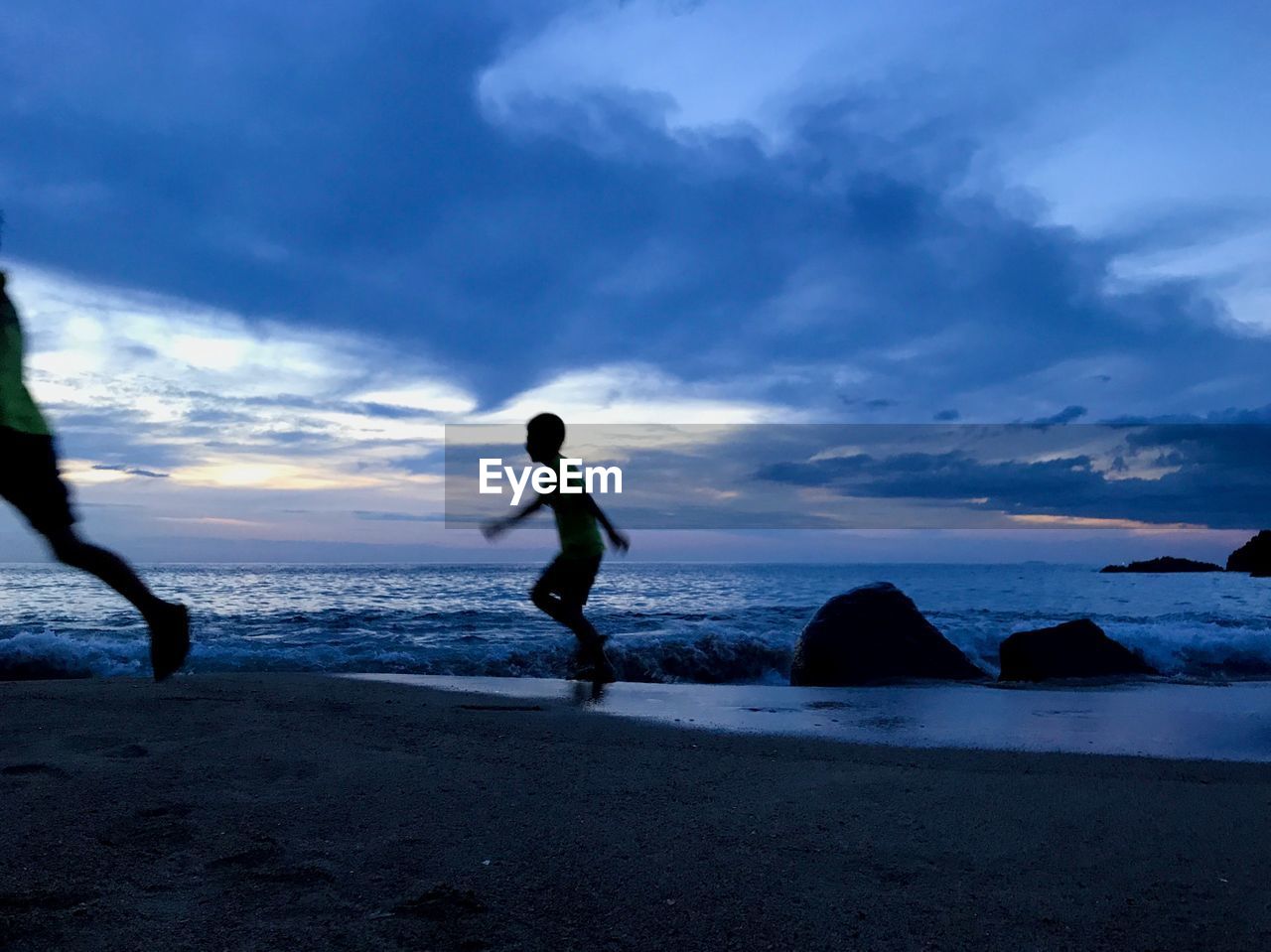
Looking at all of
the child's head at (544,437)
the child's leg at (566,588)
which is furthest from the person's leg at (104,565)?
the child's leg at (566,588)

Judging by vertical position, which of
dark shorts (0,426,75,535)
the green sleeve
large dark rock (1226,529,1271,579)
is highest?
the green sleeve

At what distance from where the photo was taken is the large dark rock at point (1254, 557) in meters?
68.8

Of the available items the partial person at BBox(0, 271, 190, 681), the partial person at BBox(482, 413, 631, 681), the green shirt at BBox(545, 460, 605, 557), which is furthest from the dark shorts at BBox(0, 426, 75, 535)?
the green shirt at BBox(545, 460, 605, 557)

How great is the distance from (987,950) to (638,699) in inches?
179

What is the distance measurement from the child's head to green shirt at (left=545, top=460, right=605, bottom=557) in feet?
1.10

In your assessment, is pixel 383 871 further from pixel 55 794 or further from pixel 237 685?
pixel 237 685

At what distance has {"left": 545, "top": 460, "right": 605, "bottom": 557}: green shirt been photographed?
21.8 ft

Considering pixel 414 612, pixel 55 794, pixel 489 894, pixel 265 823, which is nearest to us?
pixel 489 894

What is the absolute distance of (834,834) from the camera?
2689 mm

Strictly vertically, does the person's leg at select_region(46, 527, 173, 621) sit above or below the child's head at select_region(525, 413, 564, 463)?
below

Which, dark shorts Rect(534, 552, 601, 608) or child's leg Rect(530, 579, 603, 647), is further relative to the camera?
child's leg Rect(530, 579, 603, 647)

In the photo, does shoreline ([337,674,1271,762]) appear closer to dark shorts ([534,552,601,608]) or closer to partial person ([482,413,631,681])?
partial person ([482,413,631,681])

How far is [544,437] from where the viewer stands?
20.8ft

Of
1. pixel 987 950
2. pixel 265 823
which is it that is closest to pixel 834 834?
pixel 987 950
